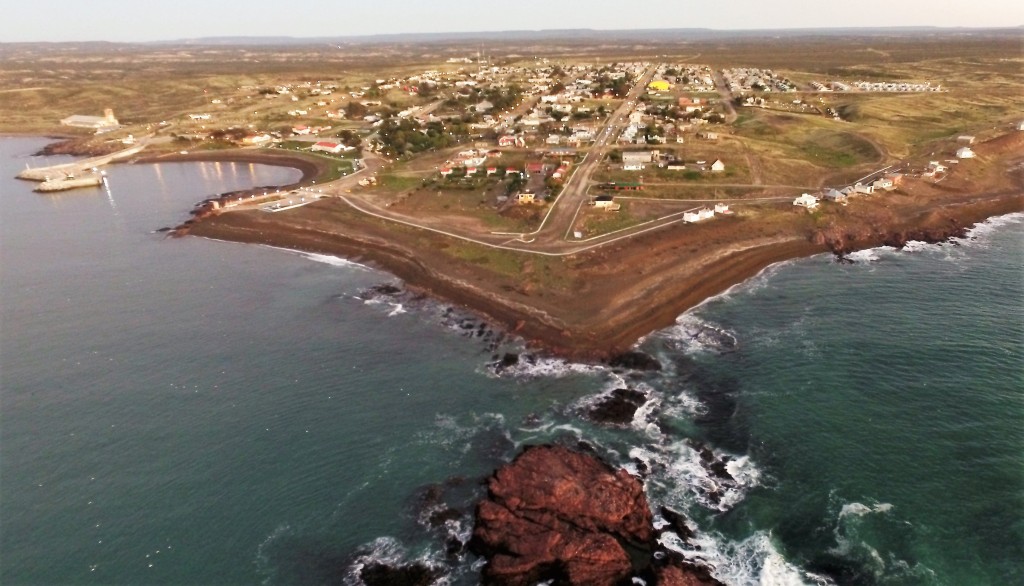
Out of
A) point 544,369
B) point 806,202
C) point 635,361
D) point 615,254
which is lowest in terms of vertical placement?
point 544,369

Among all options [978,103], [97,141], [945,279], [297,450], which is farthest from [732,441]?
[97,141]

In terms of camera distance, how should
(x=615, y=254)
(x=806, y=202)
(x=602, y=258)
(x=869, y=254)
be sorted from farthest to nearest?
(x=806, y=202) < (x=869, y=254) < (x=615, y=254) < (x=602, y=258)

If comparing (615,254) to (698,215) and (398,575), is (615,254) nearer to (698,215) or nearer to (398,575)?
(698,215)

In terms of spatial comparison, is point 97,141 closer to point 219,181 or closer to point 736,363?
point 219,181

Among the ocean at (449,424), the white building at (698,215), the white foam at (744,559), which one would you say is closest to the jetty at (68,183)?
the ocean at (449,424)

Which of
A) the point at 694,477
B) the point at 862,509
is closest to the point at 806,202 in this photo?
the point at 862,509

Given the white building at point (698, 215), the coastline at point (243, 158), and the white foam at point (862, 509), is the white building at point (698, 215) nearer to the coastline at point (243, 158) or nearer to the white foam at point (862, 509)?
the white foam at point (862, 509)

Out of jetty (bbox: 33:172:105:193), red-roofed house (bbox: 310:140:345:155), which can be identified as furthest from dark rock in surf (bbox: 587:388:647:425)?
jetty (bbox: 33:172:105:193)
